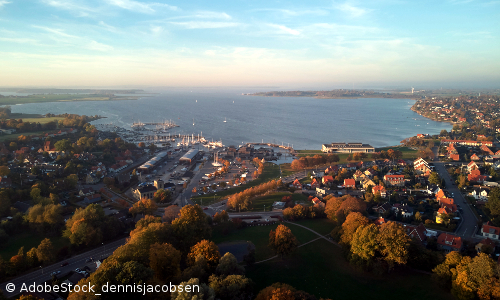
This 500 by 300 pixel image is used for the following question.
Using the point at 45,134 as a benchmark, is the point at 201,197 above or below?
below

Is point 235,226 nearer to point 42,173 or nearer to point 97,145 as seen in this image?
point 42,173

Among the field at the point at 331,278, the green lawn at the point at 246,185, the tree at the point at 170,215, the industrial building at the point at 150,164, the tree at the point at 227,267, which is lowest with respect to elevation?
the green lawn at the point at 246,185

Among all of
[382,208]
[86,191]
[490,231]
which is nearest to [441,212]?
[490,231]

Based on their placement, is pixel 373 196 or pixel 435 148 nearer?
pixel 373 196

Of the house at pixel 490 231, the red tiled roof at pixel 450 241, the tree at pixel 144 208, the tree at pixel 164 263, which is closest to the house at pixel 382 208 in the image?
the red tiled roof at pixel 450 241

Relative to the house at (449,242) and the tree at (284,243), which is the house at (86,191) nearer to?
the tree at (284,243)

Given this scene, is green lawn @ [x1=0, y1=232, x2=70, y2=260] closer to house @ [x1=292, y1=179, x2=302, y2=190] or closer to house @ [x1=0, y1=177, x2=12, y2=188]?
house @ [x1=0, y1=177, x2=12, y2=188]

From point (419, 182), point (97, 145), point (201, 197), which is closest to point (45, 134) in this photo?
point (97, 145)
